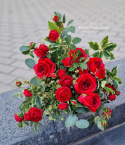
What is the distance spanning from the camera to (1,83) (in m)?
2.85

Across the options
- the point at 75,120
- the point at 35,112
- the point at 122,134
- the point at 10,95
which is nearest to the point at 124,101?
the point at 122,134

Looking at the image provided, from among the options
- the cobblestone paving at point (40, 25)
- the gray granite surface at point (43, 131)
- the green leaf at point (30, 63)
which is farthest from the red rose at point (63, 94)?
the cobblestone paving at point (40, 25)

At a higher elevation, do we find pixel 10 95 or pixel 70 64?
pixel 70 64

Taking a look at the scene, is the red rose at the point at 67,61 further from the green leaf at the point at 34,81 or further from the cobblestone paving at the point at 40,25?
the cobblestone paving at the point at 40,25

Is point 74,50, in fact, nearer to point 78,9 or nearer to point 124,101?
point 124,101

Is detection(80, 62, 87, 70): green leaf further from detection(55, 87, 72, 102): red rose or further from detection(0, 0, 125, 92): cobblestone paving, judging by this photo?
detection(0, 0, 125, 92): cobblestone paving

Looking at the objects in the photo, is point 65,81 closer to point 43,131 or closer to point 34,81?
point 34,81

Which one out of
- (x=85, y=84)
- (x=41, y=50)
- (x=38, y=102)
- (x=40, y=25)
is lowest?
(x=38, y=102)

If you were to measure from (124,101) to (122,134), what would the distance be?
13.4 inches

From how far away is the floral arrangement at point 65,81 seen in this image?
1.24 meters

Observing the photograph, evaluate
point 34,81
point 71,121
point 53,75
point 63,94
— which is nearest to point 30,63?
point 34,81

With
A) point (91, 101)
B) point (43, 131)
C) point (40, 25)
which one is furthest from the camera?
point (40, 25)

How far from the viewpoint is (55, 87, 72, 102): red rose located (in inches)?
48.4

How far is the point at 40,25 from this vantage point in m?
5.16
